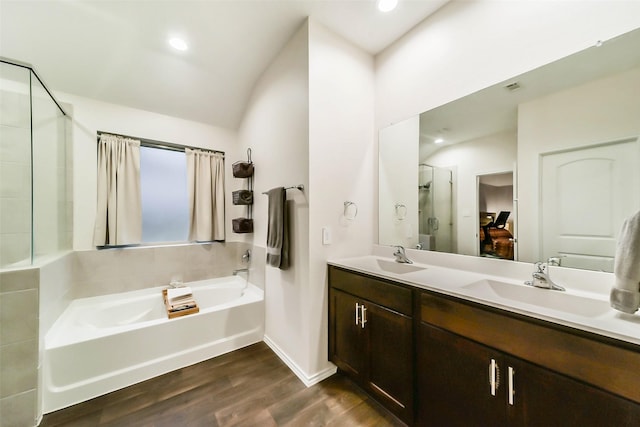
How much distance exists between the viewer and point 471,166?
1.59 m

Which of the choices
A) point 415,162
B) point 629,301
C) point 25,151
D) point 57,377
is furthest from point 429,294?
point 25,151

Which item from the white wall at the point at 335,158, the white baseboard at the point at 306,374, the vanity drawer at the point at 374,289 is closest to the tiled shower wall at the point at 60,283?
the white baseboard at the point at 306,374

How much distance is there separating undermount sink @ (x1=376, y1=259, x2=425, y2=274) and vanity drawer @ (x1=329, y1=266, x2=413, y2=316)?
0.38 meters

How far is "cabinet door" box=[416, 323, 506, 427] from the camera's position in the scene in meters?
0.97

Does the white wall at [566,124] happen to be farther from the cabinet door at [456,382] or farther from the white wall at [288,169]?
the white wall at [288,169]

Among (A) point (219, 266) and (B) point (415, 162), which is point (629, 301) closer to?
(B) point (415, 162)

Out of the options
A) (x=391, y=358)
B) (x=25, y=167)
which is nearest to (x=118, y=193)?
(x=25, y=167)

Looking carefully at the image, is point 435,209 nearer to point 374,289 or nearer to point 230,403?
point 374,289

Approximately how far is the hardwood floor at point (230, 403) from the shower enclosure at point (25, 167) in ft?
3.76

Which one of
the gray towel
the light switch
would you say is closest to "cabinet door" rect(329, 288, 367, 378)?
the light switch

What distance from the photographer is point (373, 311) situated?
4.90 ft

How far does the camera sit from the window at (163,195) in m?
2.65

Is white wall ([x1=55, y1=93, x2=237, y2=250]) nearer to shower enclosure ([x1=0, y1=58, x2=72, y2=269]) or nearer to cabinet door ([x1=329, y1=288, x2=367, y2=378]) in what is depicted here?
shower enclosure ([x1=0, y1=58, x2=72, y2=269])

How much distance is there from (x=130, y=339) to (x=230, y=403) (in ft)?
3.17
